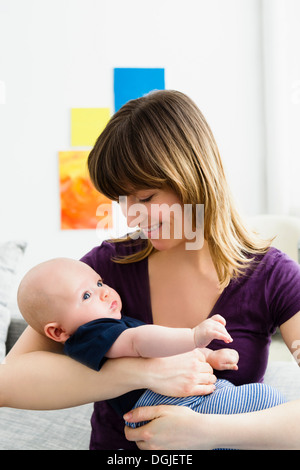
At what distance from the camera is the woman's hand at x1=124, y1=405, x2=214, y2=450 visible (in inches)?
35.3

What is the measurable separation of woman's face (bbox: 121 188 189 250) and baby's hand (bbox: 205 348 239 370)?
262 mm

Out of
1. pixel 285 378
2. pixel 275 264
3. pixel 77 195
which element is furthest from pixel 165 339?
pixel 77 195

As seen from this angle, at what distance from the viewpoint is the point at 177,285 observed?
1.16 meters

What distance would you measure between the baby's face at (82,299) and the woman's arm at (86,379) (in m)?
Answer: 0.09

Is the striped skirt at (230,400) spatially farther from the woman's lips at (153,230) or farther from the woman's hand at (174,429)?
the woman's lips at (153,230)

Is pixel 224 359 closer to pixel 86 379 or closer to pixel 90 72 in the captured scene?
pixel 86 379

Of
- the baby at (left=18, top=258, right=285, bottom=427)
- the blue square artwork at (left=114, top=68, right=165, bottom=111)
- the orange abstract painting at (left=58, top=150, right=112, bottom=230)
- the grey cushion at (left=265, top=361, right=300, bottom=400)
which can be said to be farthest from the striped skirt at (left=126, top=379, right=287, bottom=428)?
the blue square artwork at (left=114, top=68, right=165, bottom=111)

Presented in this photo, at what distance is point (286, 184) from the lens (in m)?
2.49

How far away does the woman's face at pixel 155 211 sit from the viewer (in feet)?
3.41

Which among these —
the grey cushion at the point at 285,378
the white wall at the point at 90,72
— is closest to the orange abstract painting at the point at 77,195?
the white wall at the point at 90,72

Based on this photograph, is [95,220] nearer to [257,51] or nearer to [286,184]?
[286,184]

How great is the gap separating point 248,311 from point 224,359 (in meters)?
0.13

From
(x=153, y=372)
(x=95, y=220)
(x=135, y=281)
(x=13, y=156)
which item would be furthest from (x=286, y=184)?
(x=153, y=372)

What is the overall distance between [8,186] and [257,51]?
141cm
